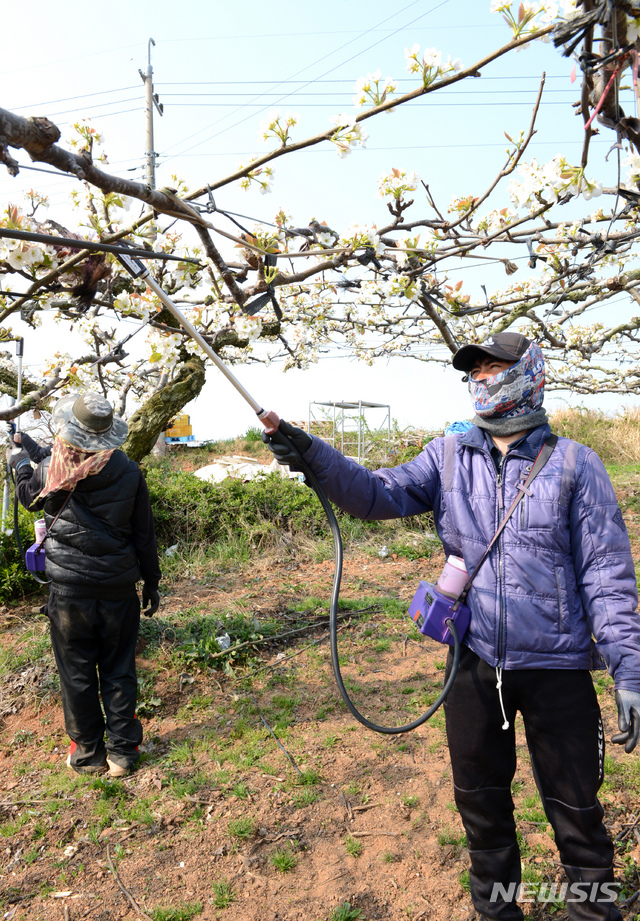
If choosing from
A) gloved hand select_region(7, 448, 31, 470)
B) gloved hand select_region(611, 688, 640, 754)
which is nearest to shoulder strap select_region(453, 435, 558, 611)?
gloved hand select_region(611, 688, 640, 754)

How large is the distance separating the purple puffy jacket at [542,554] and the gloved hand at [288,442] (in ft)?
0.14

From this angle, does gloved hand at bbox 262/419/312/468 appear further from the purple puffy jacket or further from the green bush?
the green bush

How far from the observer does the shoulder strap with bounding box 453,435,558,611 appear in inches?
73.0

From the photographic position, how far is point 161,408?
4.74m

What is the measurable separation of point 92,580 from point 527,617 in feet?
7.25

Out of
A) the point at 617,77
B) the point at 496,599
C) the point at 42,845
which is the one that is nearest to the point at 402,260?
the point at 617,77

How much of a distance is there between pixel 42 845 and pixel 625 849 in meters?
2.45

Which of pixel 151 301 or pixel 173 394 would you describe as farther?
pixel 173 394

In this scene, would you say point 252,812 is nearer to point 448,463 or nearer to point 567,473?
point 448,463

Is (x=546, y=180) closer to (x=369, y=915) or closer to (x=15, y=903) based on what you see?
(x=369, y=915)

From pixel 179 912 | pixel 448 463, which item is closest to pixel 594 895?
pixel 448 463

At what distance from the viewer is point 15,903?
7.70 ft

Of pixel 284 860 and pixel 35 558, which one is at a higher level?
pixel 35 558

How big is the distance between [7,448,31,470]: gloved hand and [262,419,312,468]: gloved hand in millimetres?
2273
